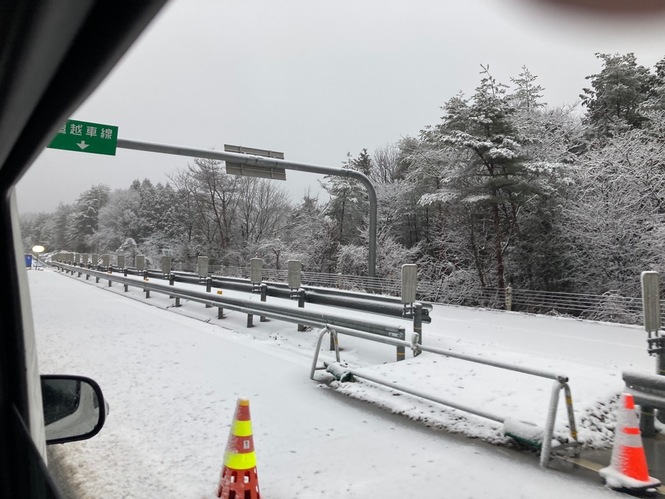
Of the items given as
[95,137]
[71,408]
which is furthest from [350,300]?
[71,408]

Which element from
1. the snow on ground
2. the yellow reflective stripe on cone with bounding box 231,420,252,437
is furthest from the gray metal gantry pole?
the yellow reflective stripe on cone with bounding box 231,420,252,437

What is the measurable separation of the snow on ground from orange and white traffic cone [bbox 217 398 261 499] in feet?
1.03

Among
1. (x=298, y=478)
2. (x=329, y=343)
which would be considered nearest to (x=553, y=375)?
(x=298, y=478)

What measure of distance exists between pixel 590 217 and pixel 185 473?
20.4 metres

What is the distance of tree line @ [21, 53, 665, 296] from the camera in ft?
63.1

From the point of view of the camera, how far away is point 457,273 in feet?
83.0

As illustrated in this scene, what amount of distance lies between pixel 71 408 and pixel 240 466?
160 cm

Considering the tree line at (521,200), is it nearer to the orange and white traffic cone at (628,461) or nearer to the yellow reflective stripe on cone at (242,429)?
the yellow reflective stripe on cone at (242,429)

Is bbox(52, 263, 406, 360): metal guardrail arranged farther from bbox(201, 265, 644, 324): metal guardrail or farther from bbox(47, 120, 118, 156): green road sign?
A: bbox(201, 265, 644, 324): metal guardrail

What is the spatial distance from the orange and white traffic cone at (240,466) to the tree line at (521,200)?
8209 mm

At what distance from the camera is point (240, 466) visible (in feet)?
11.0

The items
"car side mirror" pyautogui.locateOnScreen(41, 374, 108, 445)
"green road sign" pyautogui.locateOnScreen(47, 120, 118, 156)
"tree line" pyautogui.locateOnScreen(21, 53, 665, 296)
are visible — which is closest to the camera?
"car side mirror" pyautogui.locateOnScreen(41, 374, 108, 445)

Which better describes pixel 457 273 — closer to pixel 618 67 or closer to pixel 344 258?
pixel 344 258

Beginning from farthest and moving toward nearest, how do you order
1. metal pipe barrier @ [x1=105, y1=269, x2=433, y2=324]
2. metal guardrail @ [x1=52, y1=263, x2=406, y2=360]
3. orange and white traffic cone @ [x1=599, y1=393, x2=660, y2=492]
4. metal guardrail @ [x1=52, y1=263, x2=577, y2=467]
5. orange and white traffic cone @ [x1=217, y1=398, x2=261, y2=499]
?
metal pipe barrier @ [x1=105, y1=269, x2=433, y2=324]
metal guardrail @ [x1=52, y1=263, x2=406, y2=360]
metal guardrail @ [x1=52, y1=263, x2=577, y2=467]
orange and white traffic cone @ [x1=599, y1=393, x2=660, y2=492]
orange and white traffic cone @ [x1=217, y1=398, x2=261, y2=499]
